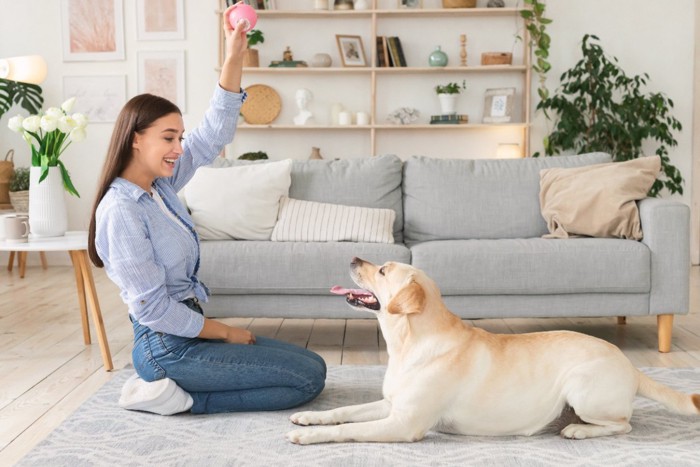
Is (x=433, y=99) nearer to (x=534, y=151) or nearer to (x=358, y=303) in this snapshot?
(x=534, y=151)

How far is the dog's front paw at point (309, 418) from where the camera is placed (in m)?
2.36

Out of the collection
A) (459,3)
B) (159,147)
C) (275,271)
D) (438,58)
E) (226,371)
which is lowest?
(226,371)

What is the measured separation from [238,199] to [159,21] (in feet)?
9.86

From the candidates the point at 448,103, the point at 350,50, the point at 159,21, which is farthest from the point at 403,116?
the point at 159,21

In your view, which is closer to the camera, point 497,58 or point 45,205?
point 45,205

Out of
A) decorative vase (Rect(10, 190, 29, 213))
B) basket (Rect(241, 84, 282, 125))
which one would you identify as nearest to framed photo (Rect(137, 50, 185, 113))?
basket (Rect(241, 84, 282, 125))

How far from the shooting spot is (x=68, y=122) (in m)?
3.39

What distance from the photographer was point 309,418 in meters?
2.39

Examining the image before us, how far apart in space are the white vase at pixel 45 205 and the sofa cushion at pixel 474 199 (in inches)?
61.1

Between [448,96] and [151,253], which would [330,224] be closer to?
[151,253]

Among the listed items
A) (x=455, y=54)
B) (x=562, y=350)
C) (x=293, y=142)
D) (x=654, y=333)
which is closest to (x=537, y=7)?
(x=455, y=54)

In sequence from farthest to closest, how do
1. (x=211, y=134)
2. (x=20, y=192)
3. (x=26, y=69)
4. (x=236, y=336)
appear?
(x=20, y=192) < (x=26, y=69) < (x=211, y=134) < (x=236, y=336)

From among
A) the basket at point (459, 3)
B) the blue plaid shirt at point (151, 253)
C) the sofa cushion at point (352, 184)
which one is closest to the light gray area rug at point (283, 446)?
the blue plaid shirt at point (151, 253)

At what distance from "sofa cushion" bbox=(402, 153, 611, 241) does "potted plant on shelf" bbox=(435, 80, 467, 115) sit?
6.87 ft
